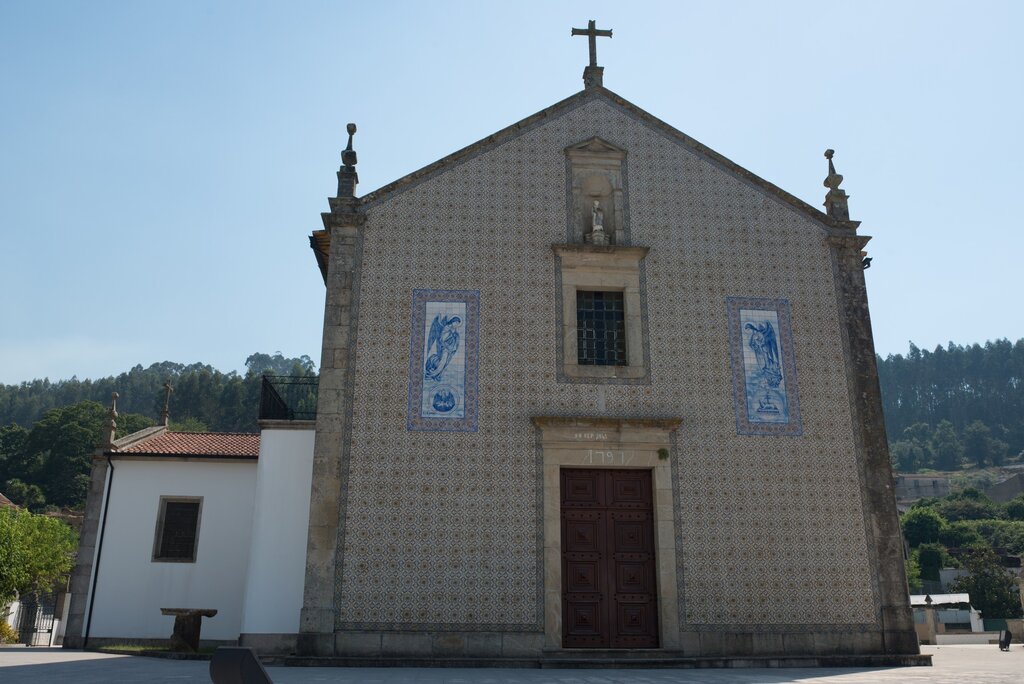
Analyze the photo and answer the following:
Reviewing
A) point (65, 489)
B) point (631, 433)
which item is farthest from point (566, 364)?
point (65, 489)

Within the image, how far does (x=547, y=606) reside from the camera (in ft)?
40.4

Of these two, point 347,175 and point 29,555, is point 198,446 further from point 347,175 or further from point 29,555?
point 29,555

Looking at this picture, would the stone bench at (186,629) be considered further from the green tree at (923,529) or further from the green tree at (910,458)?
the green tree at (910,458)

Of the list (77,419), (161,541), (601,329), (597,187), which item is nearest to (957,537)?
(77,419)

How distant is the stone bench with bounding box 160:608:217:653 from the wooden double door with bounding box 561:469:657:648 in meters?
7.00

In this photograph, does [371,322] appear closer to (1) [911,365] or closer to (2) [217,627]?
(2) [217,627]

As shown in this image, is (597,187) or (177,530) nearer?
(597,187)

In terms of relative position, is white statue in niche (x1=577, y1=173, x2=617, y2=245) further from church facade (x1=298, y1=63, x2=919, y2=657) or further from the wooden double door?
the wooden double door

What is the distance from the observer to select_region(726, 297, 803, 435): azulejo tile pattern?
13727mm

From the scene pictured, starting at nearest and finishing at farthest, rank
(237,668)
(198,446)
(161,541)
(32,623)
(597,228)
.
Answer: (237,668), (597,228), (161,541), (198,446), (32,623)

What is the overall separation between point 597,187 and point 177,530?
1136 cm

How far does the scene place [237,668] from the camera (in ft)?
16.2

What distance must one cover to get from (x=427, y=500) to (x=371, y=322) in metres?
3.05

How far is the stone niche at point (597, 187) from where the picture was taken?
14.7 metres
